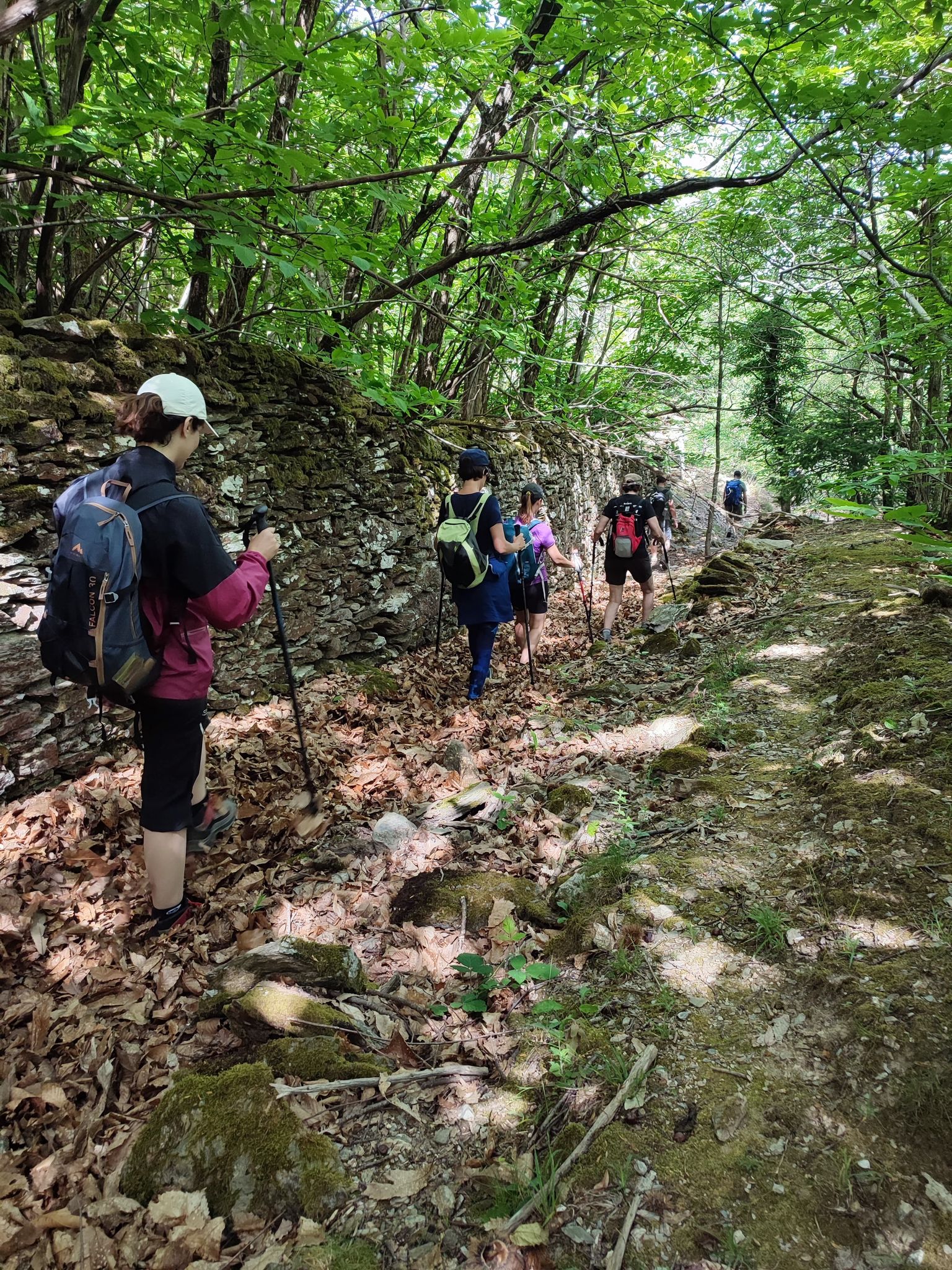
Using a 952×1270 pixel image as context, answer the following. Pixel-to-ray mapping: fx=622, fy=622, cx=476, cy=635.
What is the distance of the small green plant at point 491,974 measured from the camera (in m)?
2.73

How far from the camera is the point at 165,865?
3.06 meters

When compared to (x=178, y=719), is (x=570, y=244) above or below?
above

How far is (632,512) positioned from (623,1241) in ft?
24.8

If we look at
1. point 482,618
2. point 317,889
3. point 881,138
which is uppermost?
point 881,138

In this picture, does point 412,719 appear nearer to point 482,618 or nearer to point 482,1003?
point 482,618

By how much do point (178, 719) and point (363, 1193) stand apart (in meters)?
1.98

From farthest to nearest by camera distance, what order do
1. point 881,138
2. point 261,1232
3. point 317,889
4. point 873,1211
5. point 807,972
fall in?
point 881,138 < point 317,889 < point 807,972 < point 261,1232 < point 873,1211

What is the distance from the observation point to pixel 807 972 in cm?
247

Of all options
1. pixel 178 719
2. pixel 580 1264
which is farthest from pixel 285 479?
pixel 580 1264

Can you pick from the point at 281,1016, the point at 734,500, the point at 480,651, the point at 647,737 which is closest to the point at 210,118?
the point at 480,651

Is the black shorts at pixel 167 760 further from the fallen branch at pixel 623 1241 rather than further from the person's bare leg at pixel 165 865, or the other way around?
the fallen branch at pixel 623 1241

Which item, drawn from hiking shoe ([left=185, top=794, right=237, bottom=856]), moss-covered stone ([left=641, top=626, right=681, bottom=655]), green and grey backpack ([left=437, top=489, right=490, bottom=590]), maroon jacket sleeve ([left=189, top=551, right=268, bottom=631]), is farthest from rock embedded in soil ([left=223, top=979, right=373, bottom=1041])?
moss-covered stone ([left=641, top=626, right=681, bottom=655])

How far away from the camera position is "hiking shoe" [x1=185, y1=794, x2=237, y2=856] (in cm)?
366

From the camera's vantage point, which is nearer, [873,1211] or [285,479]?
[873,1211]
